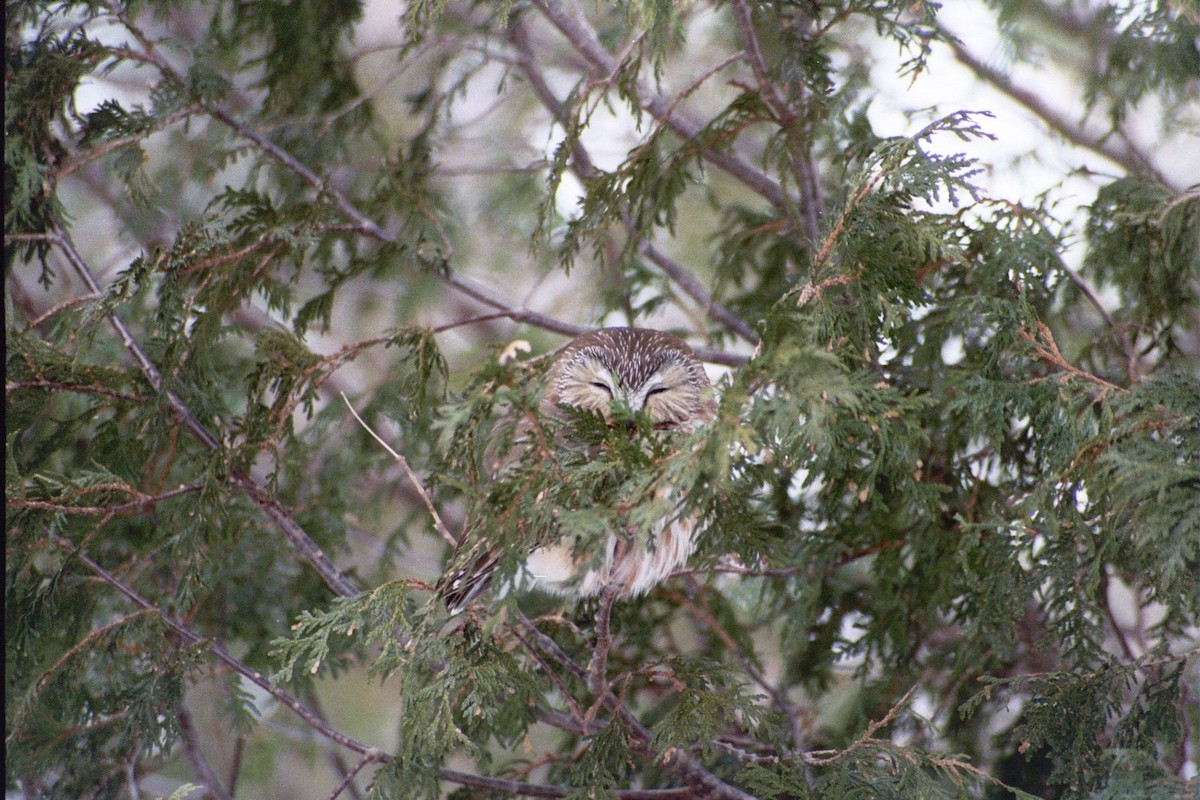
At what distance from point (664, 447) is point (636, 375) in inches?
34.2

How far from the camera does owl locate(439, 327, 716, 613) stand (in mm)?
2539

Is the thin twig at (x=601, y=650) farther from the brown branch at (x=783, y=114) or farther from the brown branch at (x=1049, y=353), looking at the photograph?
the brown branch at (x=1049, y=353)

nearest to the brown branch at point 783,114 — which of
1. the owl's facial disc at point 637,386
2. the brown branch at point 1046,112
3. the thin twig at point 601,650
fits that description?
the owl's facial disc at point 637,386

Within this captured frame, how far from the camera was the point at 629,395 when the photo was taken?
272 centimetres

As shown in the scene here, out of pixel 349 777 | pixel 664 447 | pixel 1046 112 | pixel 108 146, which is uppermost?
pixel 1046 112

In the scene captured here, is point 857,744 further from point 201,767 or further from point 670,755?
point 201,767

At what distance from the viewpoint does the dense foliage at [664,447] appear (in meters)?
2.04

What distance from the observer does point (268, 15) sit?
11.2 feet

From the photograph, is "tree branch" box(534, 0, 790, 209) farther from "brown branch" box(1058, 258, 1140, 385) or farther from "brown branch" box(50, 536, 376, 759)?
"brown branch" box(50, 536, 376, 759)

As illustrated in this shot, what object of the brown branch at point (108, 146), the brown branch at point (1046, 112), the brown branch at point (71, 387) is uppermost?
the brown branch at point (1046, 112)

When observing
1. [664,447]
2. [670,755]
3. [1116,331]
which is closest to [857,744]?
[670,755]

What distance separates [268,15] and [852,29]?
2511 millimetres

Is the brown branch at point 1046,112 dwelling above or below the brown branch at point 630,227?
above

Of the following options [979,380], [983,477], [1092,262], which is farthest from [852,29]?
[979,380]
